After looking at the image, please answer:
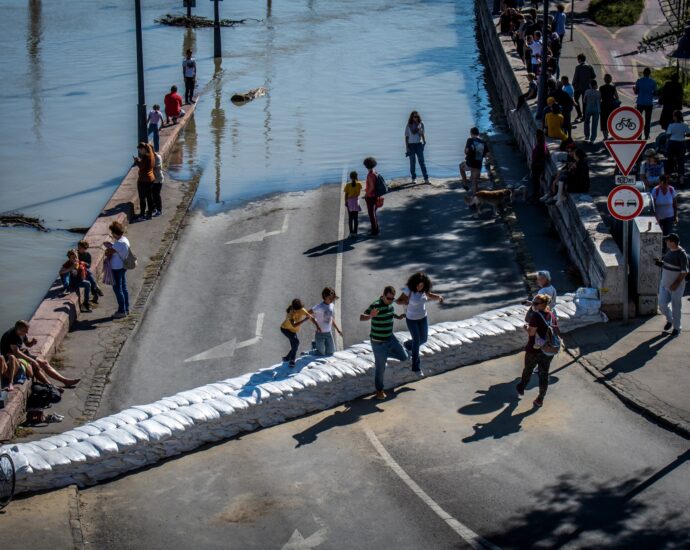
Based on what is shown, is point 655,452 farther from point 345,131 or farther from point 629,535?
point 345,131

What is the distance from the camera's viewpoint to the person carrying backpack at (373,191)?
24875 mm

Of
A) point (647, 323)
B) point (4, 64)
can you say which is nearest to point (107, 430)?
point (647, 323)

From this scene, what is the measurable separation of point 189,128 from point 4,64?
1699 cm

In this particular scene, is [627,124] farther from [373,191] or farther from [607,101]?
[607,101]

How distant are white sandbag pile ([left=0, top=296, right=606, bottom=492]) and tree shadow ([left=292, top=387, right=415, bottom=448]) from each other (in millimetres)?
183

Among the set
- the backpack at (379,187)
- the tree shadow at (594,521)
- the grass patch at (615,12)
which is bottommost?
the tree shadow at (594,521)

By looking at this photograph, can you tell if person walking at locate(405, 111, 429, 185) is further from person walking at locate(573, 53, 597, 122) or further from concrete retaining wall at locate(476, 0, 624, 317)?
person walking at locate(573, 53, 597, 122)

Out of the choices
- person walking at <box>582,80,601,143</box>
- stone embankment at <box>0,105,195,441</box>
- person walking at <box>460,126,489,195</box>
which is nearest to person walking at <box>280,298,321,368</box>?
stone embankment at <box>0,105,195,441</box>

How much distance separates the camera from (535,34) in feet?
119

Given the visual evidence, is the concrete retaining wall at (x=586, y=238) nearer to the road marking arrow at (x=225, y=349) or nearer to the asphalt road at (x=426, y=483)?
the asphalt road at (x=426, y=483)

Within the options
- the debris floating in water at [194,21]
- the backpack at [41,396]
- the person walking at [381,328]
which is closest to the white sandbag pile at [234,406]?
the person walking at [381,328]

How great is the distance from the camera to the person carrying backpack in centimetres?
2488

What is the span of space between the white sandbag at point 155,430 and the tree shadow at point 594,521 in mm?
4344

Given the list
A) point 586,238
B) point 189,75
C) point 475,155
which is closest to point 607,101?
point 475,155
